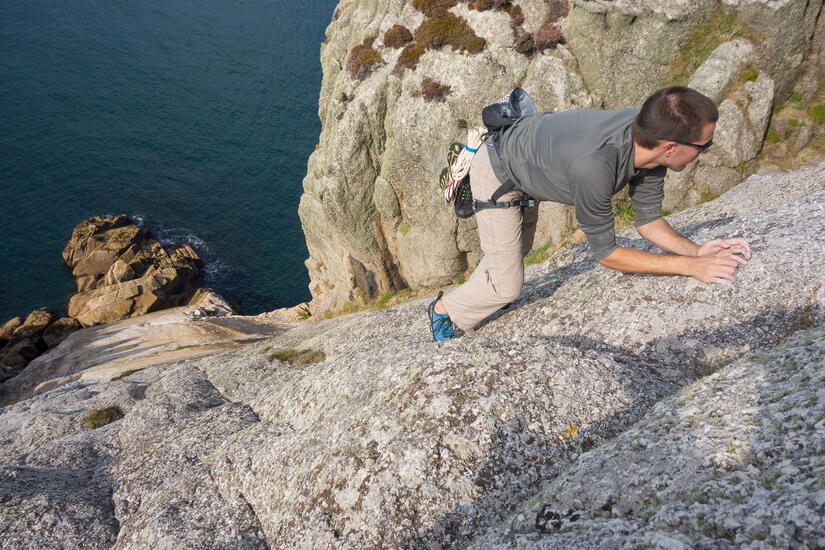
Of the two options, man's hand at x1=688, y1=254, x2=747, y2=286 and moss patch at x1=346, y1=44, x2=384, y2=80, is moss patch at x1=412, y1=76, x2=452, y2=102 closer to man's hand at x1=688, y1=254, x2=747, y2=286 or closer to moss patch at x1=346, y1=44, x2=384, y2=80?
moss patch at x1=346, y1=44, x2=384, y2=80

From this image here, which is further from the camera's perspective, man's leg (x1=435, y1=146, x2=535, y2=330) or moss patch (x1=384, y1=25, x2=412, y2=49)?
moss patch (x1=384, y1=25, x2=412, y2=49)

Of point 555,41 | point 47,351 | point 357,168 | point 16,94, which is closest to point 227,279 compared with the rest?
point 47,351

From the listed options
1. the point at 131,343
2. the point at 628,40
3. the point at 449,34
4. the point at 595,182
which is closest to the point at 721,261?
the point at 595,182

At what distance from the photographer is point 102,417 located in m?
14.3

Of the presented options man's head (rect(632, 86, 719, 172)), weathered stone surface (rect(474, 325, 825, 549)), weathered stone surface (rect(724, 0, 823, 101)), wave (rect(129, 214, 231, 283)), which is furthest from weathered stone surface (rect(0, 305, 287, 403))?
weathered stone surface (rect(724, 0, 823, 101))

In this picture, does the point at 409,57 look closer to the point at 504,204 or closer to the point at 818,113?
the point at 818,113

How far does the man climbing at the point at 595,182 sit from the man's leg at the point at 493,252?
0.07 ft

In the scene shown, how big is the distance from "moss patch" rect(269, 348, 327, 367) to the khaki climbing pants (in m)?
8.19

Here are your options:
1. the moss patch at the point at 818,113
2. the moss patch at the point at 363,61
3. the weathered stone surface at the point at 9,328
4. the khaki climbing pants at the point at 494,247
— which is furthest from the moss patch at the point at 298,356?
the weathered stone surface at the point at 9,328

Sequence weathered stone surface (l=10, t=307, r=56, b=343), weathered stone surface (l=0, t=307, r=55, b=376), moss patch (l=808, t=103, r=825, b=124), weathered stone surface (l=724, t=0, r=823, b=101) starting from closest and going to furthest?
weathered stone surface (l=724, t=0, r=823, b=101)
moss patch (l=808, t=103, r=825, b=124)
weathered stone surface (l=0, t=307, r=55, b=376)
weathered stone surface (l=10, t=307, r=56, b=343)

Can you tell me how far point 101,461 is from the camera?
10688 mm

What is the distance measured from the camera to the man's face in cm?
640

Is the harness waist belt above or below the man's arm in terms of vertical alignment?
above

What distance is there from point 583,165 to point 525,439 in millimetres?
4460
